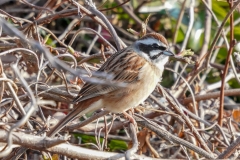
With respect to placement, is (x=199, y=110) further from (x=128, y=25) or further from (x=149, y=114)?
(x=128, y=25)

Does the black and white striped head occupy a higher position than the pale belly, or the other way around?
the black and white striped head

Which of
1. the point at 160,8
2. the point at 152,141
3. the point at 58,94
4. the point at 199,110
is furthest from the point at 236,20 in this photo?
the point at 58,94

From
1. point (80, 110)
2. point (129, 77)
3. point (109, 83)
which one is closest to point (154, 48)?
point (129, 77)

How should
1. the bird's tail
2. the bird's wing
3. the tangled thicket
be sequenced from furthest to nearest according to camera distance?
the bird's wing
the bird's tail
the tangled thicket

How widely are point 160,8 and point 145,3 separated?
0.16 metres

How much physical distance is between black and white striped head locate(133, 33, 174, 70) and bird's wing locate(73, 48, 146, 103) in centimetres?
4

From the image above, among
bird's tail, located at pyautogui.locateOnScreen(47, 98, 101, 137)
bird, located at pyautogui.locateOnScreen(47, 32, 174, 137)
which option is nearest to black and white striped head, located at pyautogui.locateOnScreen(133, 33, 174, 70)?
bird, located at pyautogui.locateOnScreen(47, 32, 174, 137)

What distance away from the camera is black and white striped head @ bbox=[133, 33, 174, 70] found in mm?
→ 3098

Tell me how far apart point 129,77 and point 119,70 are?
0.08 m

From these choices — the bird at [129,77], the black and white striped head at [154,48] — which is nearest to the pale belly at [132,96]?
the bird at [129,77]

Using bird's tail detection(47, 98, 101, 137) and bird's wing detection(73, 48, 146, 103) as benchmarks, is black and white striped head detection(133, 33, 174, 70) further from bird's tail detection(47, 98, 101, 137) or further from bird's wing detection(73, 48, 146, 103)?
bird's tail detection(47, 98, 101, 137)

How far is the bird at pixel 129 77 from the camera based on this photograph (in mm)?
3023

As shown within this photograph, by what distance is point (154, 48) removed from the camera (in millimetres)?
3145

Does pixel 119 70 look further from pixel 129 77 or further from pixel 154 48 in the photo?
pixel 154 48
